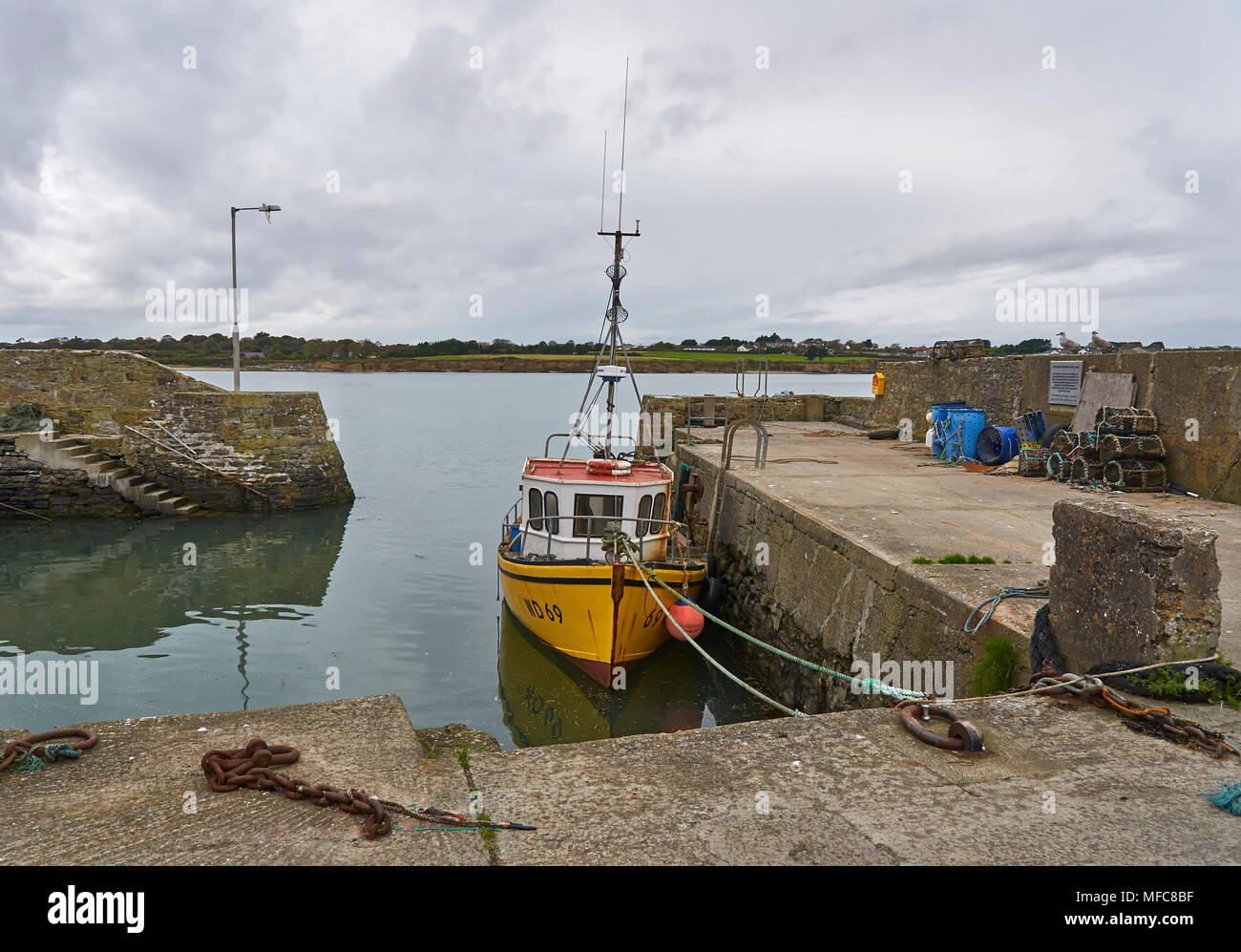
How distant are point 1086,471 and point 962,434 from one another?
3.67 m

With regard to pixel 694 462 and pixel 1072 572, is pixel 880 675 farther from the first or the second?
pixel 694 462

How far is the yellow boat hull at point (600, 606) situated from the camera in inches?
376

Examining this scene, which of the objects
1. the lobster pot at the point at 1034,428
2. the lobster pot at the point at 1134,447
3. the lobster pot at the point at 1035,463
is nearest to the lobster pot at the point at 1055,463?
the lobster pot at the point at 1035,463

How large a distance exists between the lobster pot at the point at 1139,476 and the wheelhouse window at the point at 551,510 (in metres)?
7.83

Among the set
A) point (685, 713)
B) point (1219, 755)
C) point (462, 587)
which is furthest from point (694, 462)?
point (1219, 755)

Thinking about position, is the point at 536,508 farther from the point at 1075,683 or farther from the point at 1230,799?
the point at 1230,799

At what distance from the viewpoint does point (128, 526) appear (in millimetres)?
19250

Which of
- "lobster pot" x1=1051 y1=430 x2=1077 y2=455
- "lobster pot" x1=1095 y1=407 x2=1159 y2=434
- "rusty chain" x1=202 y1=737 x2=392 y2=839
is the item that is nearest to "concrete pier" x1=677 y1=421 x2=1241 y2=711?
"lobster pot" x1=1051 y1=430 x2=1077 y2=455

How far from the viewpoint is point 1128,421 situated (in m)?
11.5

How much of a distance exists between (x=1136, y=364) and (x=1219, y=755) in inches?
411

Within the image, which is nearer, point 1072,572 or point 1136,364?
point 1072,572

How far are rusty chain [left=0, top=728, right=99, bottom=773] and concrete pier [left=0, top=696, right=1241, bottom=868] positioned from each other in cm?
6

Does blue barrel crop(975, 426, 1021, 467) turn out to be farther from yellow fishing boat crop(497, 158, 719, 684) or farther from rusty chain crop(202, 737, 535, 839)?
rusty chain crop(202, 737, 535, 839)

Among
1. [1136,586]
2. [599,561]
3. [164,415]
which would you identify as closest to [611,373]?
[599,561]
